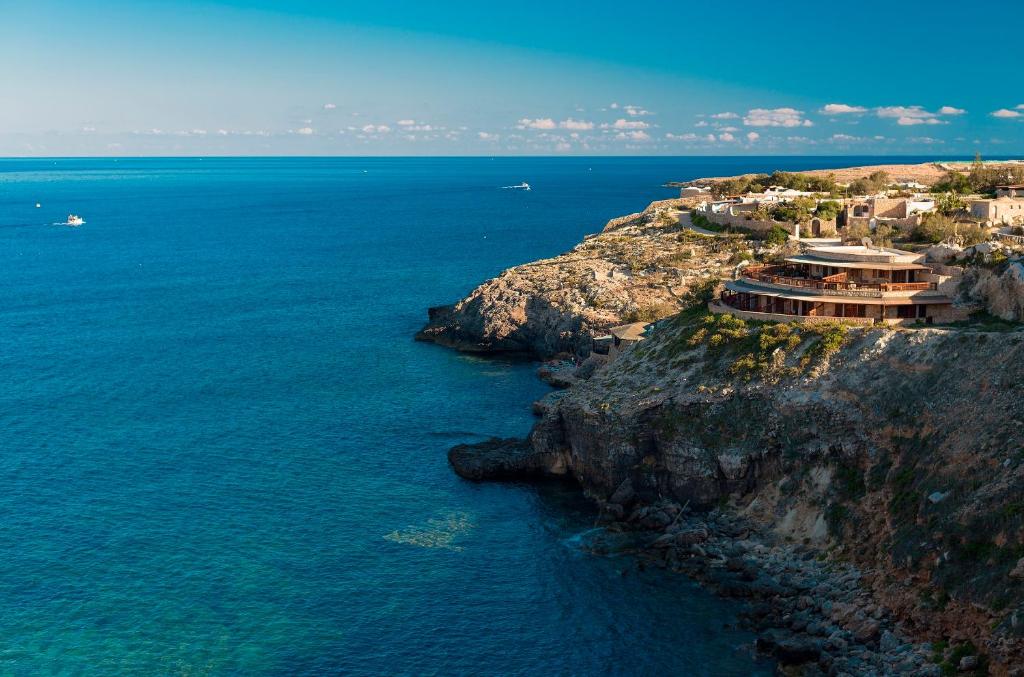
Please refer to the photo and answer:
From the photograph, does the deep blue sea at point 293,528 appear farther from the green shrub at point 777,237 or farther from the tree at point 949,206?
the tree at point 949,206

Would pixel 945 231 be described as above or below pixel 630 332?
above

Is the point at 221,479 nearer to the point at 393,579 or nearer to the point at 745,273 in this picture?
the point at 393,579

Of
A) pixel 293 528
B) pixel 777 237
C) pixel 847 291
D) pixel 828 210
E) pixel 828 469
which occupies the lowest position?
pixel 293 528

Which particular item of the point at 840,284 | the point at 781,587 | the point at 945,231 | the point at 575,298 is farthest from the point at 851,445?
the point at 575,298

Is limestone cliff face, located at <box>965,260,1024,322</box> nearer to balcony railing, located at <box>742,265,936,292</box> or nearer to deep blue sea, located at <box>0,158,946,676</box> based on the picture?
balcony railing, located at <box>742,265,936,292</box>

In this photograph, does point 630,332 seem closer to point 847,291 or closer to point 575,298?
point 847,291

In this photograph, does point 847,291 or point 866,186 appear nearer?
point 847,291

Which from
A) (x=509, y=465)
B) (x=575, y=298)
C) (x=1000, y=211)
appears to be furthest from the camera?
(x=575, y=298)

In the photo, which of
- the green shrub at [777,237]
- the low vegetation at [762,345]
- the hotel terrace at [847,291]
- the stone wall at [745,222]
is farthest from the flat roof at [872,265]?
the stone wall at [745,222]
